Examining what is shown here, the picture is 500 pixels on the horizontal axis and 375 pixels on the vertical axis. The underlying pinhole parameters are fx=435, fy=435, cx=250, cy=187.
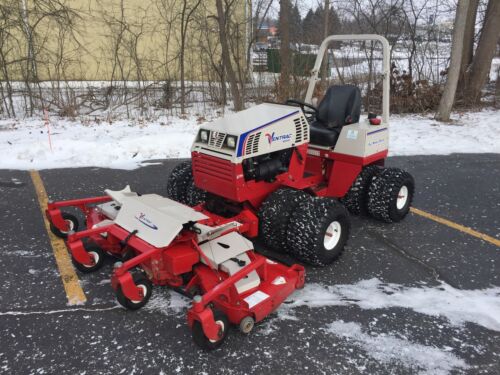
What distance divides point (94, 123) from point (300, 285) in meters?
7.74

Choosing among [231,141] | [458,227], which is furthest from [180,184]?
[458,227]

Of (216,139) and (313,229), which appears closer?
(313,229)

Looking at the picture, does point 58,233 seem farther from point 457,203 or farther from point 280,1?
Result: point 280,1

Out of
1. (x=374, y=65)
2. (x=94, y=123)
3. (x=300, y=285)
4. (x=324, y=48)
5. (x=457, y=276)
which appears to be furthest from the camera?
(x=374, y=65)

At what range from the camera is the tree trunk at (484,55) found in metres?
11.8

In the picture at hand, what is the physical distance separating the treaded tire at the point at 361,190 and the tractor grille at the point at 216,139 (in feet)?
5.79

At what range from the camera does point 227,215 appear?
13.0 feet

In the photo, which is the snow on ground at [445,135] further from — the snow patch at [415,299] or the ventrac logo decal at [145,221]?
the ventrac logo decal at [145,221]

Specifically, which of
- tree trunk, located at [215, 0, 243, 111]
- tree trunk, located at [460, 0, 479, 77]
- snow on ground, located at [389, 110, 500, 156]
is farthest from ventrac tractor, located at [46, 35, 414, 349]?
tree trunk, located at [460, 0, 479, 77]

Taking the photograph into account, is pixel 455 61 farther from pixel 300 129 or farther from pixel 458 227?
pixel 300 129

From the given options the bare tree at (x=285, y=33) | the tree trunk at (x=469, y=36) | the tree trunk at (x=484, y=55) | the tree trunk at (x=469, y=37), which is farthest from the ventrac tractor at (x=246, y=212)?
the tree trunk at (x=469, y=36)

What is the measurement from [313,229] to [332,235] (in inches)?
14.7

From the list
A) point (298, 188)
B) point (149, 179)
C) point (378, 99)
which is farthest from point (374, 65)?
point (298, 188)

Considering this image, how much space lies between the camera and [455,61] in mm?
9766
